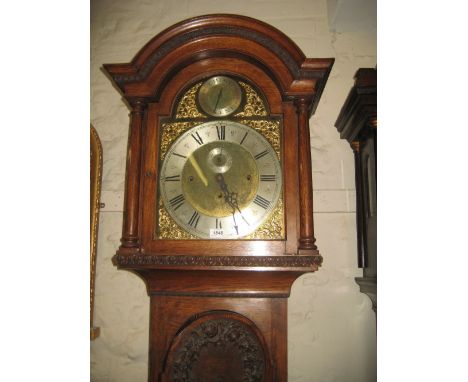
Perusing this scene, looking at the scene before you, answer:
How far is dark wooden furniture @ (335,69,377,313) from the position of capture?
101cm

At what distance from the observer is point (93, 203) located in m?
1.33

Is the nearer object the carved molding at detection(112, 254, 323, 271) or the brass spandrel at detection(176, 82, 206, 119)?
the carved molding at detection(112, 254, 323, 271)

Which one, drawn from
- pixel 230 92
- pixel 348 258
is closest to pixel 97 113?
pixel 230 92

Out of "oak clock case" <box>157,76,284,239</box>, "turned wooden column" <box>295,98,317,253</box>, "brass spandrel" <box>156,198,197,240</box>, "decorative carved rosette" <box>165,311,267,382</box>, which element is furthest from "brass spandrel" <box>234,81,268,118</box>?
"decorative carved rosette" <box>165,311,267,382</box>

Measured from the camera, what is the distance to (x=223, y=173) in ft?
3.44

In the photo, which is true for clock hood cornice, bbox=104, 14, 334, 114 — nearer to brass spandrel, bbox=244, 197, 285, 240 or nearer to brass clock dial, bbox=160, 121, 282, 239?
brass clock dial, bbox=160, 121, 282, 239

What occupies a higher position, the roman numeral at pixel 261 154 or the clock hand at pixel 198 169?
the roman numeral at pixel 261 154

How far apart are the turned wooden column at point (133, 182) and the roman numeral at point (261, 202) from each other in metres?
0.35

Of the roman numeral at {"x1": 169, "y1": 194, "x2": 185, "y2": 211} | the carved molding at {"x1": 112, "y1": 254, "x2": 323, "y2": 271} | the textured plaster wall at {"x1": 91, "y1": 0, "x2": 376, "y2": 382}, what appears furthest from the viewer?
the textured plaster wall at {"x1": 91, "y1": 0, "x2": 376, "y2": 382}

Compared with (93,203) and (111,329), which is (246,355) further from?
(93,203)

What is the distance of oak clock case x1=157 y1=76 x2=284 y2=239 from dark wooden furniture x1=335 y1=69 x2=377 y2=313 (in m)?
0.25

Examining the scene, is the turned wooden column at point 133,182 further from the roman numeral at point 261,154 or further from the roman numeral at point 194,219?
the roman numeral at point 261,154

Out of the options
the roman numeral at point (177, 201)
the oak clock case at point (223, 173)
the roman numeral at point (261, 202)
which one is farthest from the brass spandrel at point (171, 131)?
the roman numeral at point (261, 202)

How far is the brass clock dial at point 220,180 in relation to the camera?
40.3 inches
